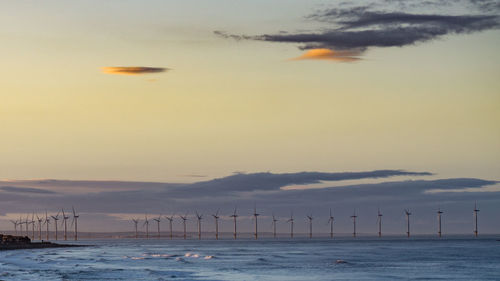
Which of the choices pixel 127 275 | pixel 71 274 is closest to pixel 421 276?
pixel 127 275

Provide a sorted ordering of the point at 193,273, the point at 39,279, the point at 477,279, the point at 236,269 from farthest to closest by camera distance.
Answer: the point at 236,269
the point at 193,273
the point at 477,279
the point at 39,279

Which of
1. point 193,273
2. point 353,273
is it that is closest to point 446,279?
point 353,273

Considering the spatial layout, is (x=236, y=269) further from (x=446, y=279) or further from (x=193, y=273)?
(x=446, y=279)

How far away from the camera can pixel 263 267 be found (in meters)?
135

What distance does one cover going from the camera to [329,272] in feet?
402

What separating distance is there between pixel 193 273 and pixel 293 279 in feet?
56.6

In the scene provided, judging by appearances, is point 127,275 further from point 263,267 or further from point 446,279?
point 446,279

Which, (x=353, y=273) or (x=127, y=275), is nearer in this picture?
(x=127, y=275)

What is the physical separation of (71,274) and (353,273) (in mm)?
39924

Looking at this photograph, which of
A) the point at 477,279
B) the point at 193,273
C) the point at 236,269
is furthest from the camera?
the point at 236,269

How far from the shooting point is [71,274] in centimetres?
11081

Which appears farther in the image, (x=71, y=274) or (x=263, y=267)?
(x=263, y=267)

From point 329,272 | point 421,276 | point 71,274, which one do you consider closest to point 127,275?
point 71,274

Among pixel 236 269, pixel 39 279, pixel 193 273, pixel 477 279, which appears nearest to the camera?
pixel 39 279
